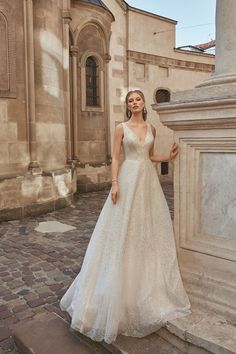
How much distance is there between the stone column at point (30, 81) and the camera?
25.8ft

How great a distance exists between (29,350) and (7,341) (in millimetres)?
462

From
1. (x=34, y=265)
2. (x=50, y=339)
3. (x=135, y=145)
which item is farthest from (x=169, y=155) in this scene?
(x=34, y=265)

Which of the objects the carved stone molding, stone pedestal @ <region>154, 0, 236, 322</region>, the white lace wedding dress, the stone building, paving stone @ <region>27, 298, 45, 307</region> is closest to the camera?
stone pedestal @ <region>154, 0, 236, 322</region>

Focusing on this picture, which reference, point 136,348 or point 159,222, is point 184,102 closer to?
point 159,222

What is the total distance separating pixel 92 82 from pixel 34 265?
8497mm

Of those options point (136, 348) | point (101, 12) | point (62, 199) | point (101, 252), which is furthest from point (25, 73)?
point (136, 348)

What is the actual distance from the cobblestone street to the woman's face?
6.82 feet

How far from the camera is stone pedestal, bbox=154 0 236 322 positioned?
2.48 meters

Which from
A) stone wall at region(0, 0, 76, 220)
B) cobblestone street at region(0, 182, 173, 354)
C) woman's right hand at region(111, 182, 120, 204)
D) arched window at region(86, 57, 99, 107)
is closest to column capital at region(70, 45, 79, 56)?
arched window at region(86, 57, 99, 107)

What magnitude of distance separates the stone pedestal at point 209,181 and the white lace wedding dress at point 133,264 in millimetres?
160

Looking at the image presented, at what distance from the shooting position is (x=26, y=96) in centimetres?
796

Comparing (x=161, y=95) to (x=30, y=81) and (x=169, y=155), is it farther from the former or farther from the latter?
(x=169, y=155)

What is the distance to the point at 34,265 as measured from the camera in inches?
195

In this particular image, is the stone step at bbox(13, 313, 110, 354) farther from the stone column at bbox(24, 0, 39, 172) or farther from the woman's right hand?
the stone column at bbox(24, 0, 39, 172)
